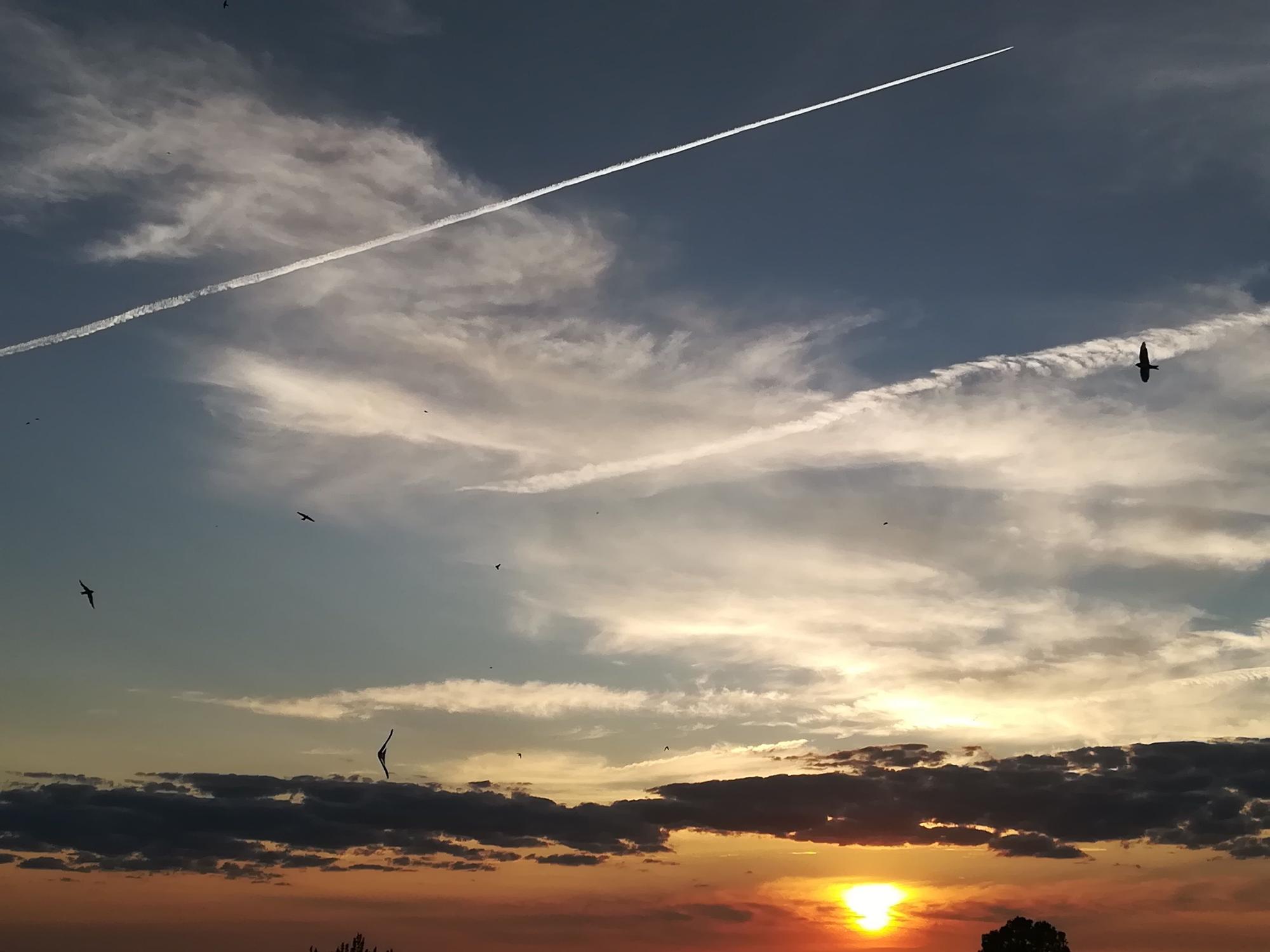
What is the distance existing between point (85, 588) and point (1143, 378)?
4075 inches

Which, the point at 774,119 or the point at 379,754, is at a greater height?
the point at 774,119

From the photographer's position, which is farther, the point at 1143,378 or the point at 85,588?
the point at 85,588

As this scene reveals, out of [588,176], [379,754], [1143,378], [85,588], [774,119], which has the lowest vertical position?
[379,754]

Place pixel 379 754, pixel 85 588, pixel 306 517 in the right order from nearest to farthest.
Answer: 1. pixel 379 754
2. pixel 85 588
3. pixel 306 517

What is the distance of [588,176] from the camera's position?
409 feet

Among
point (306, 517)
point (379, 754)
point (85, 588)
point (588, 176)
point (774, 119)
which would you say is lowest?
point (379, 754)

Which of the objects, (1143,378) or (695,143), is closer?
(1143,378)

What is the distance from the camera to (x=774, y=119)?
419 feet

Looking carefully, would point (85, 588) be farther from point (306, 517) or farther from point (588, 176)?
point (588, 176)

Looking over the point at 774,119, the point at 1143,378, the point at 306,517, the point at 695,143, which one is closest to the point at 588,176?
the point at 695,143

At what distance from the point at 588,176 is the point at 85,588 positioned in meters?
66.6

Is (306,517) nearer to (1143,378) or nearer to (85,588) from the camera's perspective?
(85,588)

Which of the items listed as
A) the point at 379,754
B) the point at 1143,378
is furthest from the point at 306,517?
the point at 1143,378

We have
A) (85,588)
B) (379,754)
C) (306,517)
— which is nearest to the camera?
(379,754)
